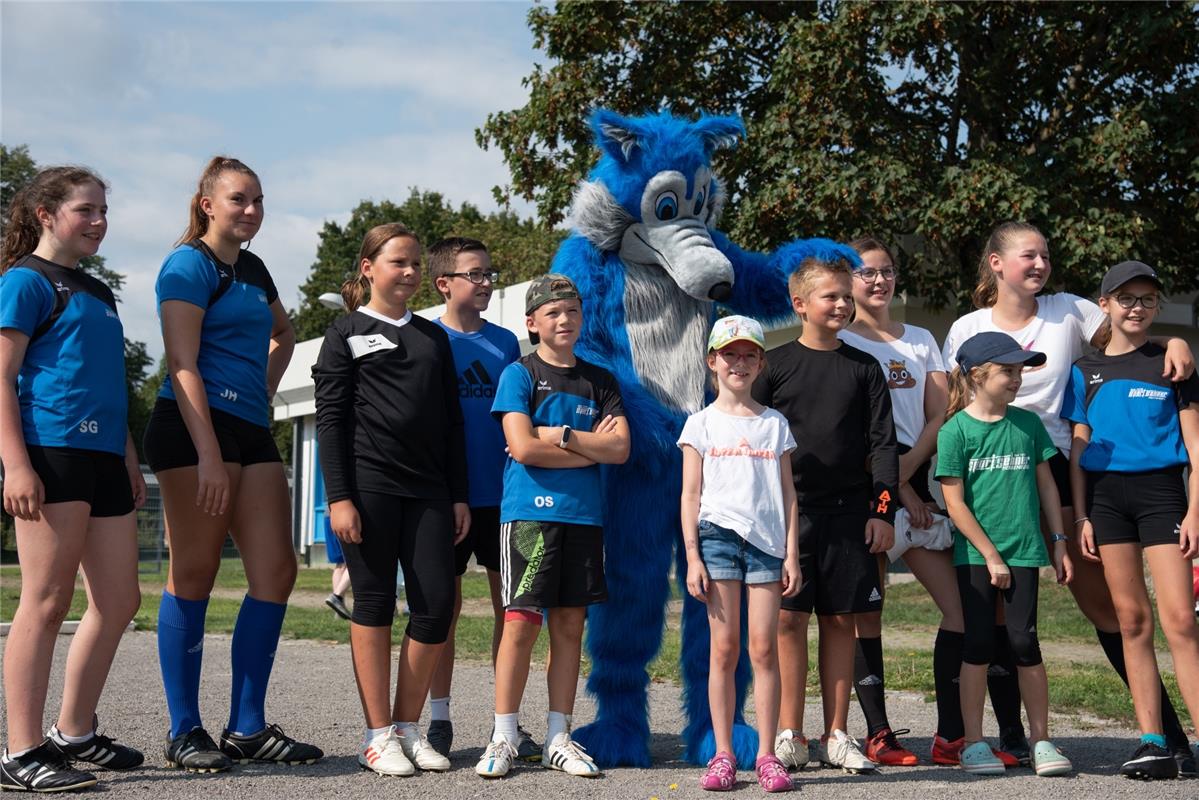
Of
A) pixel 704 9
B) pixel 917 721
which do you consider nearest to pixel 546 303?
pixel 917 721

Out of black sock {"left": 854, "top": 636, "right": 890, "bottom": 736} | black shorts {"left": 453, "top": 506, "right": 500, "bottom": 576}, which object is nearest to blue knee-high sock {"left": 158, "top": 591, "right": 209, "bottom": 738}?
black shorts {"left": 453, "top": 506, "right": 500, "bottom": 576}

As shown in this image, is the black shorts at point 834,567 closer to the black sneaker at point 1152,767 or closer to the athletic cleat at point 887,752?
the athletic cleat at point 887,752

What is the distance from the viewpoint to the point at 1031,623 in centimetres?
466

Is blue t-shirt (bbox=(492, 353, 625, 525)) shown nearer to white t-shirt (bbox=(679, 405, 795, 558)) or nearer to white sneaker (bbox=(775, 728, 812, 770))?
white t-shirt (bbox=(679, 405, 795, 558))

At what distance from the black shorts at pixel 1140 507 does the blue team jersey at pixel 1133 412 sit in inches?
1.7

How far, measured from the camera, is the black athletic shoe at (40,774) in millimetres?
3967

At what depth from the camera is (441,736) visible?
16.6 feet

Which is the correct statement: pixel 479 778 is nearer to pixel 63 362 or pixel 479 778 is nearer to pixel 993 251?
pixel 63 362

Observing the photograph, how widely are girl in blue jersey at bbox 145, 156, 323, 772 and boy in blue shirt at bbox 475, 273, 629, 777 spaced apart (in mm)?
860

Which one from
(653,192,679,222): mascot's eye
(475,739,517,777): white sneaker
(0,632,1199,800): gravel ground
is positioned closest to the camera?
(0,632,1199,800): gravel ground

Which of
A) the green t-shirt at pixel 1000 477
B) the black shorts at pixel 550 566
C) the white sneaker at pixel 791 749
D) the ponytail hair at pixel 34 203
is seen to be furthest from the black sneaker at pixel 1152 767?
the ponytail hair at pixel 34 203

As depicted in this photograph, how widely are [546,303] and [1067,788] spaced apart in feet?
8.43

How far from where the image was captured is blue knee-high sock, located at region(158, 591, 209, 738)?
456 cm

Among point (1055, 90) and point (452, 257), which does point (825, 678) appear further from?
point (1055, 90)
